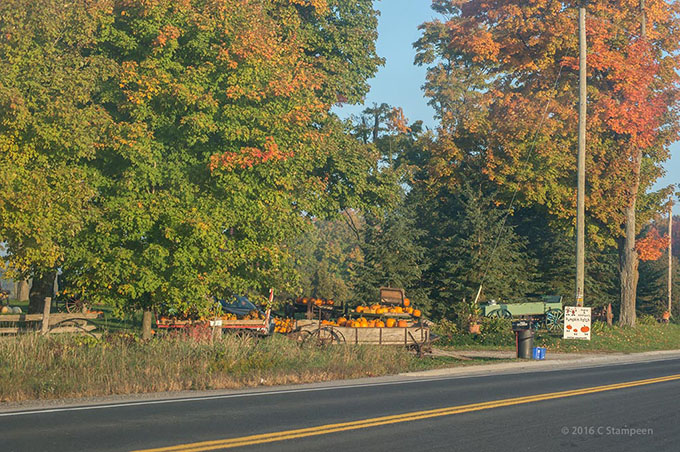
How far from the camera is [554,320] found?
3428cm

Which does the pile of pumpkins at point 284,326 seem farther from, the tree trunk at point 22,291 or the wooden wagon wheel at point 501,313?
the tree trunk at point 22,291

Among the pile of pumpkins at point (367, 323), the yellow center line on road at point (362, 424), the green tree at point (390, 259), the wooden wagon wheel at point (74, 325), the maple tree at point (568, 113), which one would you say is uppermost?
the maple tree at point (568, 113)

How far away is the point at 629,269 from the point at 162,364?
2960cm

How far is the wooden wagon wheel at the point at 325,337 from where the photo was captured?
21938 mm

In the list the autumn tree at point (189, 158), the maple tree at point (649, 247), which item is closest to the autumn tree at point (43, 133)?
the autumn tree at point (189, 158)

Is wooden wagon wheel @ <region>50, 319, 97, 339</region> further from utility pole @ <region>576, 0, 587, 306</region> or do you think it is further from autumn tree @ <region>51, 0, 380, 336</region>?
utility pole @ <region>576, 0, 587, 306</region>

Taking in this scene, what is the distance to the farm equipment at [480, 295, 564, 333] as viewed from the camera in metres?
34.0

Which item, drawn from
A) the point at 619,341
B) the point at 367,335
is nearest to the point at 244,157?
the point at 367,335

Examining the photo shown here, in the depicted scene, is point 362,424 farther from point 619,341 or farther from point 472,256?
point 472,256

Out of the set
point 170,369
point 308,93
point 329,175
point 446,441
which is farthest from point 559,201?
point 446,441

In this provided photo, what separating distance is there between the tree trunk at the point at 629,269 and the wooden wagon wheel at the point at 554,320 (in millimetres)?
5751

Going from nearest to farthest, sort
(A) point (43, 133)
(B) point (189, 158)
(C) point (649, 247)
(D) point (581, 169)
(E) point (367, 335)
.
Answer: (A) point (43, 133), (B) point (189, 158), (E) point (367, 335), (D) point (581, 169), (C) point (649, 247)

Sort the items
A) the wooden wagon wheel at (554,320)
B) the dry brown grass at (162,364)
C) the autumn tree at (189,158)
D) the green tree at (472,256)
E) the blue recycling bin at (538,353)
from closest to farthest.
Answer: the dry brown grass at (162,364) < the autumn tree at (189,158) < the blue recycling bin at (538,353) < the wooden wagon wheel at (554,320) < the green tree at (472,256)

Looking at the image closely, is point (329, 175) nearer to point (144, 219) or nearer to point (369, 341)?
point (369, 341)
